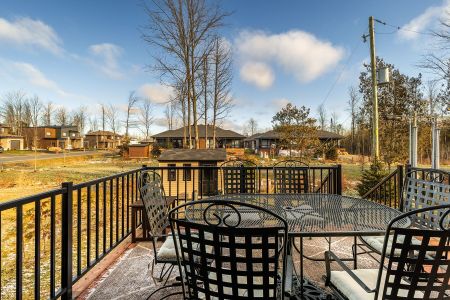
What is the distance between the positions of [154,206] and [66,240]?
69cm

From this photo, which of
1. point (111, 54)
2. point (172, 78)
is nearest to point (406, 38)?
point (172, 78)

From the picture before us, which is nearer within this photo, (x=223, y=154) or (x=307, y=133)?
(x=223, y=154)

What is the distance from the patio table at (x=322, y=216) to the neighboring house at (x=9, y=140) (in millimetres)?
48980

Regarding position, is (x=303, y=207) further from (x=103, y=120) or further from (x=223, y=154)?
(x=103, y=120)

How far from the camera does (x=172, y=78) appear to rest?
37.3 ft

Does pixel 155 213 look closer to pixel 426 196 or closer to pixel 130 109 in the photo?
pixel 426 196

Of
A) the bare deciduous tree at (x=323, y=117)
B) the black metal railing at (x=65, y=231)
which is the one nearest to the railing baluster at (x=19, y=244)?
the black metal railing at (x=65, y=231)

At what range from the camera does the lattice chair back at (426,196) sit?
2.00m

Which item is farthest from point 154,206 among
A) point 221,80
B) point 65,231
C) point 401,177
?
point 221,80

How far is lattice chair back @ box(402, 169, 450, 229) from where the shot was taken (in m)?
2.00

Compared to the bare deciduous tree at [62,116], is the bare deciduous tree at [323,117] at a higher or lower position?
lower

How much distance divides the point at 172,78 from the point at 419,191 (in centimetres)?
1066

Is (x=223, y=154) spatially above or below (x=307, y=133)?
below

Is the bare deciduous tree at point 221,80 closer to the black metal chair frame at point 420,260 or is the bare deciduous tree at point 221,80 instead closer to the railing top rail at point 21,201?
the railing top rail at point 21,201
